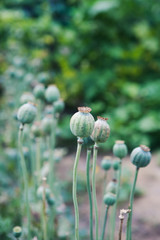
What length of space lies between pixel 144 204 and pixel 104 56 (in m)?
2.00

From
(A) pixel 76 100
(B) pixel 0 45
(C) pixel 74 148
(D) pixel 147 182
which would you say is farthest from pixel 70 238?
(B) pixel 0 45

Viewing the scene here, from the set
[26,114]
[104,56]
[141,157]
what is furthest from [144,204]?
[104,56]

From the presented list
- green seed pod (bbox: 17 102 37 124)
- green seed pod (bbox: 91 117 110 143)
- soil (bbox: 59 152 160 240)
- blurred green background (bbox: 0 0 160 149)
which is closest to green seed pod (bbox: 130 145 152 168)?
green seed pod (bbox: 91 117 110 143)

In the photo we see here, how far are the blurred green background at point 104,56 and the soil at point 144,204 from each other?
515mm

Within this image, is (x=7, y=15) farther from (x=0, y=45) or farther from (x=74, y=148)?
(x=74, y=148)

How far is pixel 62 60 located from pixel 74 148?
113cm

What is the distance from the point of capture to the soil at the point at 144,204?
160 centimetres

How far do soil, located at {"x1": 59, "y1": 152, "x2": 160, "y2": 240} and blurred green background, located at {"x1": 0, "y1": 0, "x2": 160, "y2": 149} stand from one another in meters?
0.52

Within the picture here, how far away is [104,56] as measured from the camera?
11.0ft

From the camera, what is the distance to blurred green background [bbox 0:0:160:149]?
292 cm

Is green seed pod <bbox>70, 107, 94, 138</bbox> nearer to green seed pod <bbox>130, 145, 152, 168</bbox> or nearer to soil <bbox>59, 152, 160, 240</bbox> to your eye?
green seed pod <bbox>130, 145, 152, 168</bbox>

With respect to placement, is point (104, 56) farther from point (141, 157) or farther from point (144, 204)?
point (141, 157)

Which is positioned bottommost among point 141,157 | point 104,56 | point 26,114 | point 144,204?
point 144,204

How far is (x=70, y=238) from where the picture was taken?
4.18 feet
